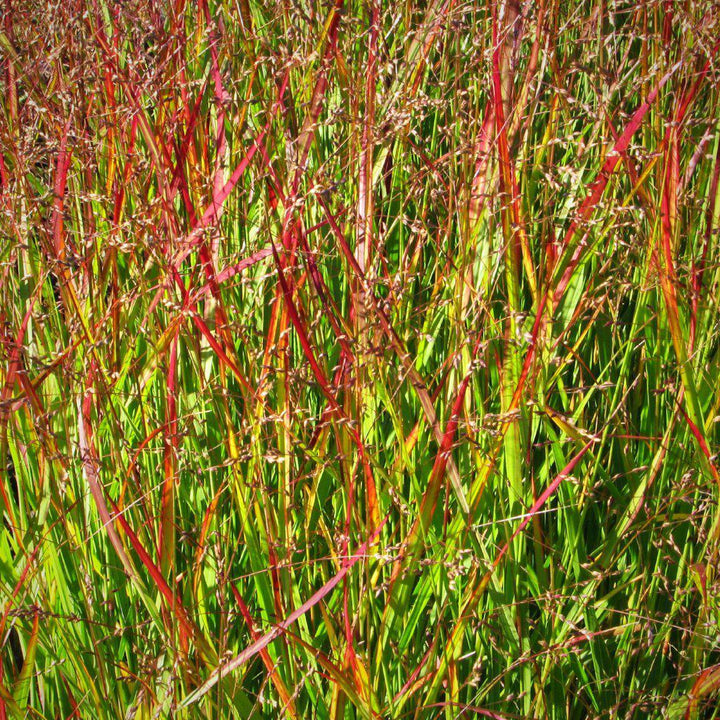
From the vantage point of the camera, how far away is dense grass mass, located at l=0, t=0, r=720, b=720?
3.15 feet

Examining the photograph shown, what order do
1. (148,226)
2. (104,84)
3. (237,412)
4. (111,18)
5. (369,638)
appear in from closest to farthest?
(369,638) → (148,226) → (237,412) → (104,84) → (111,18)

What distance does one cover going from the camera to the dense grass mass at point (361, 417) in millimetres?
959

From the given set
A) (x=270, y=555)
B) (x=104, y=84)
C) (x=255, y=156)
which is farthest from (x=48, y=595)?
(x=104, y=84)

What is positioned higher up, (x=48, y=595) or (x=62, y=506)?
(x=62, y=506)

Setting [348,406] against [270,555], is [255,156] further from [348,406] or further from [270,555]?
[270,555]

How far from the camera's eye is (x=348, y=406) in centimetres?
98

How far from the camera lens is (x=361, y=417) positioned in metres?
1.01

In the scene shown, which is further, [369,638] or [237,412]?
[237,412]

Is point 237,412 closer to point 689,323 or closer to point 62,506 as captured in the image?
point 62,506

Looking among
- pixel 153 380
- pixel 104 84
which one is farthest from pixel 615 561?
pixel 104 84

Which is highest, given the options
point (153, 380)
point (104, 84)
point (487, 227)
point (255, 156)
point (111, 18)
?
point (111, 18)

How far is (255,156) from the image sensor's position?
1188 millimetres

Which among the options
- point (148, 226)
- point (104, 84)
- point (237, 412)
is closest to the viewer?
point (148, 226)

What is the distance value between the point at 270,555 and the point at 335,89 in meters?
0.86
